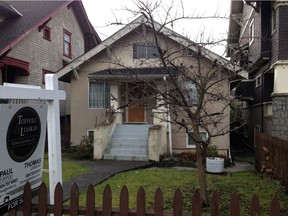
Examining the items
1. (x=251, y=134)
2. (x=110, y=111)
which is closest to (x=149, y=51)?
(x=110, y=111)

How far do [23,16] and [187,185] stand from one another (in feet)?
48.2

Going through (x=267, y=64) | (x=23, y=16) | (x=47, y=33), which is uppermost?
(x=23, y=16)

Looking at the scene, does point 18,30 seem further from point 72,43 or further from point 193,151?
point 193,151

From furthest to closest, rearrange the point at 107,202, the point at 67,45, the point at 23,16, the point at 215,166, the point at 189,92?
the point at 67,45
the point at 23,16
the point at 215,166
the point at 189,92
the point at 107,202

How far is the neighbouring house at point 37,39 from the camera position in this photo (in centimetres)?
1597

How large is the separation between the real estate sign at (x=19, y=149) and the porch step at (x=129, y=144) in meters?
9.18

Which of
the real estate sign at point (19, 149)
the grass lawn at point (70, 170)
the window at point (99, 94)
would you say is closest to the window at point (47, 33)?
the window at point (99, 94)

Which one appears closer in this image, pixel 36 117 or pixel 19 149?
pixel 19 149

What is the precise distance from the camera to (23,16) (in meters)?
18.2

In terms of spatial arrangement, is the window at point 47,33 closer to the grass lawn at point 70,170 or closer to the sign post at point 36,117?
Result: the grass lawn at point 70,170

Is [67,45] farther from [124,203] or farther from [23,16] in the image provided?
[124,203]

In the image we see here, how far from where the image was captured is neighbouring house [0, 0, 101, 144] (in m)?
16.0

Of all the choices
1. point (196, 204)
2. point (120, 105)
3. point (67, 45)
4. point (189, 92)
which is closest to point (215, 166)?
point (189, 92)

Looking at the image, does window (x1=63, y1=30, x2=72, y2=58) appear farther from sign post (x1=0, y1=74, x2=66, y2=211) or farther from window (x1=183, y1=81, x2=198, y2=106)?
sign post (x1=0, y1=74, x2=66, y2=211)
